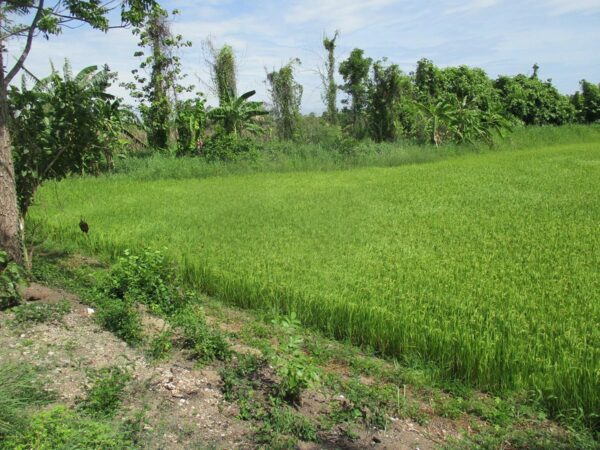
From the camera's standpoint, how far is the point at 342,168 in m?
14.1

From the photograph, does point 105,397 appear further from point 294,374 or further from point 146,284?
point 146,284

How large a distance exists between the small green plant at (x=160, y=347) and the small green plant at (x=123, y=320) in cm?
18

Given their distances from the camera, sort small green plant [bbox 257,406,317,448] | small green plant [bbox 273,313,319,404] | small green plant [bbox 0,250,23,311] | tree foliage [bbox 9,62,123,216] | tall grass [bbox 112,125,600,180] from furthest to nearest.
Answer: tall grass [bbox 112,125,600,180]
tree foliage [bbox 9,62,123,216]
small green plant [bbox 0,250,23,311]
small green plant [bbox 273,313,319,404]
small green plant [bbox 257,406,317,448]

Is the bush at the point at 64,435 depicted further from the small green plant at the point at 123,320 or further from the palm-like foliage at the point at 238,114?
the palm-like foliage at the point at 238,114

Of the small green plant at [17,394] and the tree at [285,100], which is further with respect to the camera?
the tree at [285,100]

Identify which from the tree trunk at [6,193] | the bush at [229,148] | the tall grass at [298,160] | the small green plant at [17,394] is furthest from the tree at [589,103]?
the small green plant at [17,394]

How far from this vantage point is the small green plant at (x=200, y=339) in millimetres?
3738

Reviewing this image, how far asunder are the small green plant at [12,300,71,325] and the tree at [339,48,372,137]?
15.1 metres

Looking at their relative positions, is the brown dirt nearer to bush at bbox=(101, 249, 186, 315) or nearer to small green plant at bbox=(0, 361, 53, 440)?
small green plant at bbox=(0, 361, 53, 440)

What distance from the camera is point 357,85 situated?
18203 millimetres

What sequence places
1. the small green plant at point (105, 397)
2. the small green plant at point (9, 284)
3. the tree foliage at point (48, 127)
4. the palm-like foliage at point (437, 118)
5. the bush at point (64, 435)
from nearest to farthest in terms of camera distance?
the bush at point (64, 435)
the small green plant at point (105, 397)
the small green plant at point (9, 284)
the tree foliage at point (48, 127)
the palm-like foliage at point (437, 118)

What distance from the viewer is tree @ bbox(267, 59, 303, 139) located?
18078 mm

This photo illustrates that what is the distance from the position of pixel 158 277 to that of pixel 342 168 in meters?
9.76

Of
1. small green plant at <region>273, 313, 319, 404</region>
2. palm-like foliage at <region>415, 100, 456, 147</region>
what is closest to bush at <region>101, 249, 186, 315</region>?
small green plant at <region>273, 313, 319, 404</region>
